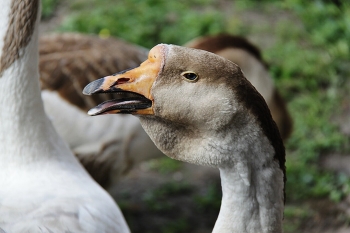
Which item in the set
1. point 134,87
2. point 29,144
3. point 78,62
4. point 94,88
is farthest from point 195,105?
point 78,62

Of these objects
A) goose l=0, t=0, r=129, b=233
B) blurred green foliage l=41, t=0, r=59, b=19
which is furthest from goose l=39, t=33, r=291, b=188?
blurred green foliage l=41, t=0, r=59, b=19

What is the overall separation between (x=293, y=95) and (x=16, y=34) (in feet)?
11.5

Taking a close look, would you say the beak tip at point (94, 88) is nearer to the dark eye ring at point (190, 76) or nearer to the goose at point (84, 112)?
the dark eye ring at point (190, 76)

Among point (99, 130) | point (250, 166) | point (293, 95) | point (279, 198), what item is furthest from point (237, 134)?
point (293, 95)

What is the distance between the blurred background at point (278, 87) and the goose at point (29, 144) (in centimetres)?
Result: 168

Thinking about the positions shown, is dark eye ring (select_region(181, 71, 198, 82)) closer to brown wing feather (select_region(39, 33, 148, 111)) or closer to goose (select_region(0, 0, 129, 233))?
goose (select_region(0, 0, 129, 233))

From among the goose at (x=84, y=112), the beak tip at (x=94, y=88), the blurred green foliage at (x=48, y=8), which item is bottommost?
the blurred green foliage at (x=48, y=8)

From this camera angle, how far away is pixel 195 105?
190cm

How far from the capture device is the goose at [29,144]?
259 centimetres

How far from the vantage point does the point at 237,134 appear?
6.33 ft

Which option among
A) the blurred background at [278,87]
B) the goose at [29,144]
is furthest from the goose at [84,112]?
the goose at [29,144]

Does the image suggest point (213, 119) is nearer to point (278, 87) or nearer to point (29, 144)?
point (29, 144)

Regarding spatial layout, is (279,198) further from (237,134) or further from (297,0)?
(297,0)

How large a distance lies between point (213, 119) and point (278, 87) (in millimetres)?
3895
